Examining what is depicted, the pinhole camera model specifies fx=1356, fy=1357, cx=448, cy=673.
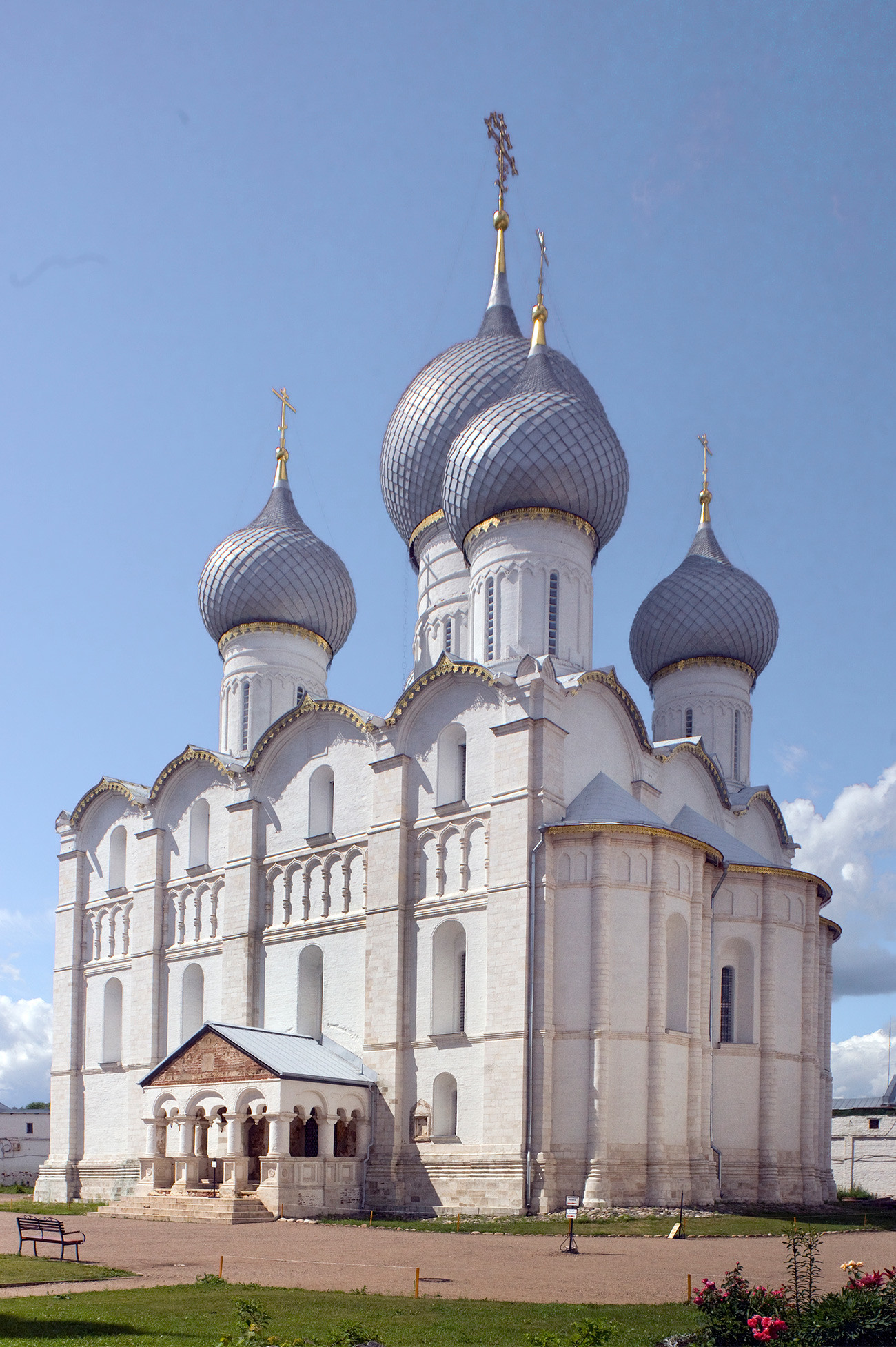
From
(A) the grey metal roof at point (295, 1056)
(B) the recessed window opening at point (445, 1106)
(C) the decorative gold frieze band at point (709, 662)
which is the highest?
(C) the decorative gold frieze band at point (709, 662)

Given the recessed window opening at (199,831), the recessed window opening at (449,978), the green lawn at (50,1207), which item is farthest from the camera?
the recessed window opening at (199,831)

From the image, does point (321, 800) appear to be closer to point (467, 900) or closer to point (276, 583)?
point (467, 900)

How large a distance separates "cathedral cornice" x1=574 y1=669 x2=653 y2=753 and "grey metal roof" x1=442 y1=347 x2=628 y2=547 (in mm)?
3599

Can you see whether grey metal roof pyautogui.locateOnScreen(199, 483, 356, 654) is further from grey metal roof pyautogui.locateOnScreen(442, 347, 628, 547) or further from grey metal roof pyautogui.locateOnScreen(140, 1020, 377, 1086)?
grey metal roof pyautogui.locateOnScreen(140, 1020, 377, 1086)

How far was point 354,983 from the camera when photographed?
2386 centimetres

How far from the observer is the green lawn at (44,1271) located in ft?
39.6

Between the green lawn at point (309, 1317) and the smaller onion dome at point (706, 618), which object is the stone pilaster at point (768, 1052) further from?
the green lawn at point (309, 1317)

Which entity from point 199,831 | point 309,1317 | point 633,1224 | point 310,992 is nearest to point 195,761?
point 199,831

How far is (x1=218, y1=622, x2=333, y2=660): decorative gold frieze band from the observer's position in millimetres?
30531

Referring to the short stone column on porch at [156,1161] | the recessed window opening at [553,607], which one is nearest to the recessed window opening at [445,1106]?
the short stone column on porch at [156,1161]

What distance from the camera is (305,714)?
2612 centimetres

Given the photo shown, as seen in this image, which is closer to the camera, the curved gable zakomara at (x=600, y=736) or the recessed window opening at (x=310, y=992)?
the curved gable zakomara at (x=600, y=736)

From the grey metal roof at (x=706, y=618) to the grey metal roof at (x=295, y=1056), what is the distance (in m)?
11.5

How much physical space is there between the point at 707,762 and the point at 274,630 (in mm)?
10140
